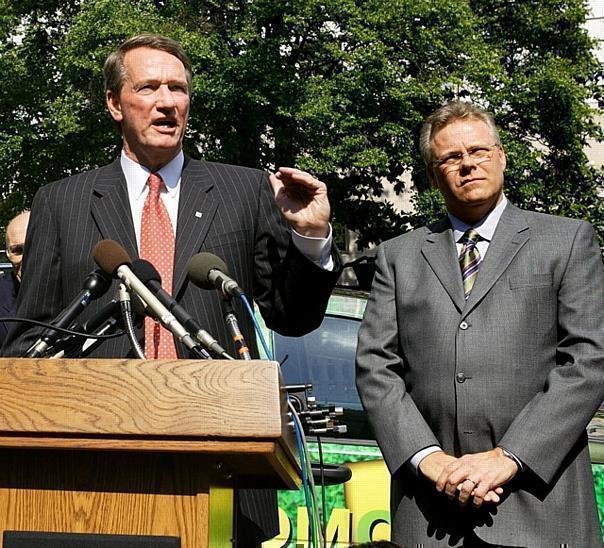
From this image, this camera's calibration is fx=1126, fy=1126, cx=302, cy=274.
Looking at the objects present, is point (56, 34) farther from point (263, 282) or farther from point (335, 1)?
point (263, 282)

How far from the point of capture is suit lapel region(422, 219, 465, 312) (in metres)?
3.81

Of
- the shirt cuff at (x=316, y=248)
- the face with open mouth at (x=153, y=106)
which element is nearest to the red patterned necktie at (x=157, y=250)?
the face with open mouth at (x=153, y=106)

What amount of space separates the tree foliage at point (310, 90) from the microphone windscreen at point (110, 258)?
18.9 meters

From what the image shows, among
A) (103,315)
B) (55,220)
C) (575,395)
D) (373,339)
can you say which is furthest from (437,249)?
(103,315)

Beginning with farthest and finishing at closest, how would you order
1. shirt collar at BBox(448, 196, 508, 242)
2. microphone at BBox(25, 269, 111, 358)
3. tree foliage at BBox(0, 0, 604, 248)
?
tree foliage at BBox(0, 0, 604, 248) < shirt collar at BBox(448, 196, 508, 242) < microphone at BBox(25, 269, 111, 358)

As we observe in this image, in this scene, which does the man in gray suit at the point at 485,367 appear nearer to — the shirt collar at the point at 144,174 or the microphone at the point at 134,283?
the shirt collar at the point at 144,174

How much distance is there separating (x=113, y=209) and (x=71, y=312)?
943 millimetres

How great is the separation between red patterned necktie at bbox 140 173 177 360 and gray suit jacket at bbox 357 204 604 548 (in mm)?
880

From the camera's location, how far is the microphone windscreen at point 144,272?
2.59 m

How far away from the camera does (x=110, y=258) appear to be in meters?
2.63

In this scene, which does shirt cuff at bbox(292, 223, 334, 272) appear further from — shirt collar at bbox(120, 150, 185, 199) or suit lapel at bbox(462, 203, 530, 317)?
suit lapel at bbox(462, 203, 530, 317)

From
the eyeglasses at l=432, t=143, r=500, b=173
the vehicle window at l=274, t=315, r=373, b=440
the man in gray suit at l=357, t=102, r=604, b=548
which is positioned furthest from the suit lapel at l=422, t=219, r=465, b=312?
the vehicle window at l=274, t=315, r=373, b=440

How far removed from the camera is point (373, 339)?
3885 millimetres

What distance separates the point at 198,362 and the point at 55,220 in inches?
58.1
